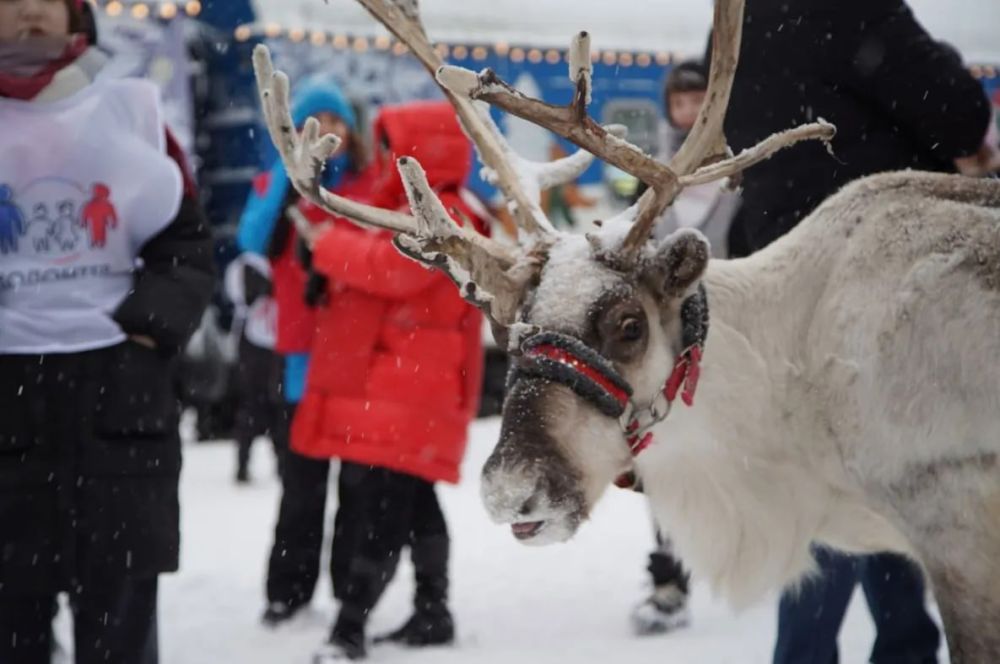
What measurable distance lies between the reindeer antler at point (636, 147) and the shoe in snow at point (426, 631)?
209 cm

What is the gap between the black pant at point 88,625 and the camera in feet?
9.16

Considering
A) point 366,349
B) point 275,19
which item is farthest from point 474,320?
point 275,19

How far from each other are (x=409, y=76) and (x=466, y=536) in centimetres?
470

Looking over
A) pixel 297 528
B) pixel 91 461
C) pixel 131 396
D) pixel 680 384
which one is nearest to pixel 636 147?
pixel 680 384

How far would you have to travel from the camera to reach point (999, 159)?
10.9 ft

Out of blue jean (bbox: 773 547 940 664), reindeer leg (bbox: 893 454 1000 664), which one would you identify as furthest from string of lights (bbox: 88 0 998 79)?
reindeer leg (bbox: 893 454 1000 664)

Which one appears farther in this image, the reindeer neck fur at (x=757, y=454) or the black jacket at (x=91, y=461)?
the black jacket at (x=91, y=461)

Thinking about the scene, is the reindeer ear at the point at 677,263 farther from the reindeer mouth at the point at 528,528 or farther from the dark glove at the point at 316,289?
the dark glove at the point at 316,289

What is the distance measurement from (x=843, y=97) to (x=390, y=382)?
170 cm

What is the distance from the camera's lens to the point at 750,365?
2662 millimetres

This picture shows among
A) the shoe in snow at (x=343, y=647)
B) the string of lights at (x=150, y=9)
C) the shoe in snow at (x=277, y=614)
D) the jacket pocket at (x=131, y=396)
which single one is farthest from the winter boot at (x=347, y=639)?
the string of lights at (x=150, y=9)

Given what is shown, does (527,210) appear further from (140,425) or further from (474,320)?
(474,320)

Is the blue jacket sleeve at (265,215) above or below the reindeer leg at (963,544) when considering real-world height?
below

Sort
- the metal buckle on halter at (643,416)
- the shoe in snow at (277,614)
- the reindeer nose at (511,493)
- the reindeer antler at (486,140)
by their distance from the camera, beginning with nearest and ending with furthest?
the reindeer nose at (511,493) → the metal buckle on halter at (643,416) → the reindeer antler at (486,140) → the shoe in snow at (277,614)
